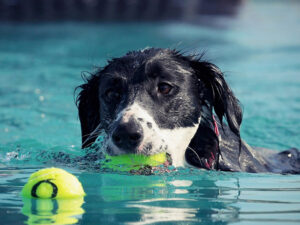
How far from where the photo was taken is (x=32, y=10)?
16156 millimetres

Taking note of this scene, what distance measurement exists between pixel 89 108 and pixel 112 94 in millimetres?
693

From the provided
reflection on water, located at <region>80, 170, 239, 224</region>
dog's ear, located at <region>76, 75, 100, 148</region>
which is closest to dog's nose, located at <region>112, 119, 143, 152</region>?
reflection on water, located at <region>80, 170, 239, 224</region>

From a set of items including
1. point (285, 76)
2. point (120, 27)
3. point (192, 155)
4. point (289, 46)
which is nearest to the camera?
point (192, 155)

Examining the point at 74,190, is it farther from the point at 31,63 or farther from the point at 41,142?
the point at 31,63

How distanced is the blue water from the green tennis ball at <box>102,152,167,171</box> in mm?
86

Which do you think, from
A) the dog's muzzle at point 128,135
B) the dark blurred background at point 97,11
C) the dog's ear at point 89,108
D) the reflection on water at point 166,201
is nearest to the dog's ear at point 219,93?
the reflection on water at point 166,201

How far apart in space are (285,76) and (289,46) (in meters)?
2.98

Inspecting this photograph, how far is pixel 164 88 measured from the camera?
4.20 meters

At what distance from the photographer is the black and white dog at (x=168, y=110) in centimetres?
376

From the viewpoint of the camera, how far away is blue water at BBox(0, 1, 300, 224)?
3.21 metres

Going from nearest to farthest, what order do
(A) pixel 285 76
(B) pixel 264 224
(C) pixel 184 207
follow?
(B) pixel 264 224, (C) pixel 184 207, (A) pixel 285 76

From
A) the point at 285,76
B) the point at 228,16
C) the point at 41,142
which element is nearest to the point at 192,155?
the point at 41,142

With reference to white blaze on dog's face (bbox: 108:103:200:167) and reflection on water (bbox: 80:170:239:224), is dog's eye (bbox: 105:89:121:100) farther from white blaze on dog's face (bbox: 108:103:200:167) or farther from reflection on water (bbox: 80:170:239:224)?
reflection on water (bbox: 80:170:239:224)

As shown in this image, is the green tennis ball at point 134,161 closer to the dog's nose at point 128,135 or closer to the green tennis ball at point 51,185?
the dog's nose at point 128,135
